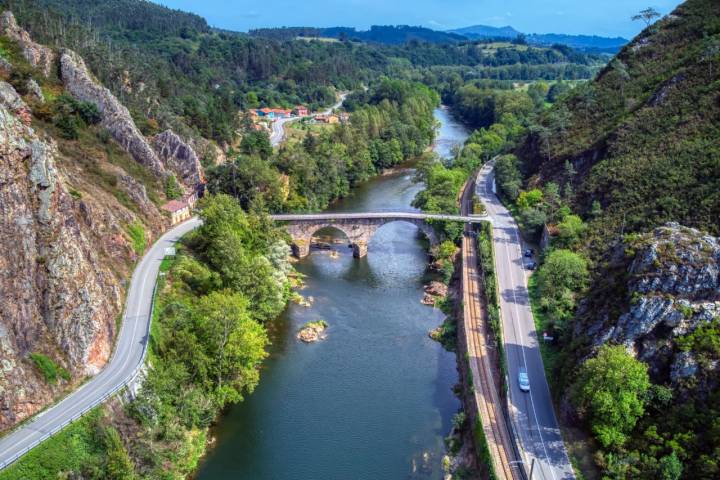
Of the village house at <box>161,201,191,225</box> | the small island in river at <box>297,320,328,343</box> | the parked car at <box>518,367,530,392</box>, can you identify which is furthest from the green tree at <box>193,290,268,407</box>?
the village house at <box>161,201,191,225</box>

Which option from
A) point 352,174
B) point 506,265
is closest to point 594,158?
point 506,265

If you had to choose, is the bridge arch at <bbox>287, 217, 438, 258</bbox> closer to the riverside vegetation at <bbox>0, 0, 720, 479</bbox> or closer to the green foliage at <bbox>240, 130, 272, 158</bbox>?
the riverside vegetation at <bbox>0, 0, 720, 479</bbox>

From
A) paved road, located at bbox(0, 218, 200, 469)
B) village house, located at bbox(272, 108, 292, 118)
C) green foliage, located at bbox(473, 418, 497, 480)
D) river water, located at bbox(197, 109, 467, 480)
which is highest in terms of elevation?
village house, located at bbox(272, 108, 292, 118)

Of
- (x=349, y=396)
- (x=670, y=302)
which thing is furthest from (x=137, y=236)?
(x=670, y=302)

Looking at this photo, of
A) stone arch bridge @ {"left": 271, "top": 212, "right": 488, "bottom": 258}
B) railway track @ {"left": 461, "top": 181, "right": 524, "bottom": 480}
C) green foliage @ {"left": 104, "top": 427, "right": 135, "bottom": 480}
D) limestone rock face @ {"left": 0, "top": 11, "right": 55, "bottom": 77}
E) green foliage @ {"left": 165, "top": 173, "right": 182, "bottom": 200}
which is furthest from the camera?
stone arch bridge @ {"left": 271, "top": 212, "right": 488, "bottom": 258}

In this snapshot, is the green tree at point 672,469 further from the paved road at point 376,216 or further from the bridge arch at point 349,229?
the bridge arch at point 349,229

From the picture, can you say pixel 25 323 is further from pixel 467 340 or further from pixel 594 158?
pixel 594 158

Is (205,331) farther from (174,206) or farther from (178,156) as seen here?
(178,156)
